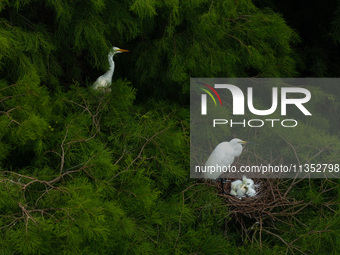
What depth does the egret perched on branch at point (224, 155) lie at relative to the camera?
2.36 meters

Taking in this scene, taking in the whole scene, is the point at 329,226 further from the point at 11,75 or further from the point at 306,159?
the point at 11,75

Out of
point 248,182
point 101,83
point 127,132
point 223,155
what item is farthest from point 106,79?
point 248,182

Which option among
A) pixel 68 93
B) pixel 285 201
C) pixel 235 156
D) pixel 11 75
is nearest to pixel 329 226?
pixel 285 201

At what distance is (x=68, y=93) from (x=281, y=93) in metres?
0.99

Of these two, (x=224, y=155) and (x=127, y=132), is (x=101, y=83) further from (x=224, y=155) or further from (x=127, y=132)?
(x=224, y=155)

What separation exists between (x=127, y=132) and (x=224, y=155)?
1.34 feet

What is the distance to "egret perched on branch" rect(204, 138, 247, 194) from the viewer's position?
236 cm

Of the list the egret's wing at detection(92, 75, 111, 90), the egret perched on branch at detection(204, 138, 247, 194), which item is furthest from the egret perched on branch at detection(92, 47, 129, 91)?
the egret perched on branch at detection(204, 138, 247, 194)

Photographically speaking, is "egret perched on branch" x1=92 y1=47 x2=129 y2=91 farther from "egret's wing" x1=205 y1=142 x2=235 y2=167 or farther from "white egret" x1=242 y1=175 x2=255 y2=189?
"white egret" x1=242 y1=175 x2=255 y2=189

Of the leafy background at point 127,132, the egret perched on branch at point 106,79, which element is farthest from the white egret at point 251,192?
the egret perched on branch at point 106,79

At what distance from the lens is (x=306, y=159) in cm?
236

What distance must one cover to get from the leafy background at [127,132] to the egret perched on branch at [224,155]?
74 mm

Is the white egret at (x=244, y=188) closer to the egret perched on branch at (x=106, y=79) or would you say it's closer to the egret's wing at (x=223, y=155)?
the egret's wing at (x=223, y=155)

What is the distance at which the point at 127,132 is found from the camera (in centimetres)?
241
